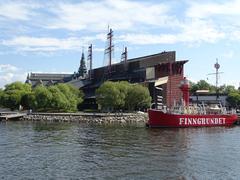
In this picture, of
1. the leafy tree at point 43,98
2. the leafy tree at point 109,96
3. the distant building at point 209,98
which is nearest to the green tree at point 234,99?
the distant building at point 209,98

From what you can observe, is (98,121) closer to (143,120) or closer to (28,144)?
(143,120)

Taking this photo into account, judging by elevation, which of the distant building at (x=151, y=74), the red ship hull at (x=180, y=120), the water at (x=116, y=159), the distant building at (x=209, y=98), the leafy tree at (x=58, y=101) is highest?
the distant building at (x=151, y=74)

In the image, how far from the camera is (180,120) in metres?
86.2

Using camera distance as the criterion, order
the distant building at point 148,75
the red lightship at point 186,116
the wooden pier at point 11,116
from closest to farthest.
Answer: the red lightship at point 186,116
the wooden pier at point 11,116
the distant building at point 148,75

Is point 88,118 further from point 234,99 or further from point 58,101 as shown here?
point 234,99

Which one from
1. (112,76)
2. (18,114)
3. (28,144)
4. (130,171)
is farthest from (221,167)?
(112,76)

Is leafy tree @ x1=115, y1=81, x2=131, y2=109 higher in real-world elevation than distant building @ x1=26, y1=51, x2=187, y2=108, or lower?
lower

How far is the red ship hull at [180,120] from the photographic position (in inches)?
3332

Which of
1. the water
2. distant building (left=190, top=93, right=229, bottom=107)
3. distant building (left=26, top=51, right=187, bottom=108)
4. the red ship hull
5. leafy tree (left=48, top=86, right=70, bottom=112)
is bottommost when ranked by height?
the water

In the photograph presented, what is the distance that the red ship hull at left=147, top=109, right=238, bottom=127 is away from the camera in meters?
84.6

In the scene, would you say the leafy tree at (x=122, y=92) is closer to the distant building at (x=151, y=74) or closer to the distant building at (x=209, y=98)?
the distant building at (x=151, y=74)

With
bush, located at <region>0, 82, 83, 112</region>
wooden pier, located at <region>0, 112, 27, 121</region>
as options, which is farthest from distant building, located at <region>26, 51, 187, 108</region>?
wooden pier, located at <region>0, 112, 27, 121</region>

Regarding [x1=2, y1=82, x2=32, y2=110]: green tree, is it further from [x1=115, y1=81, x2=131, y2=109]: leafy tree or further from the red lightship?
the red lightship

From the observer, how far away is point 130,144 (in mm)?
52250
